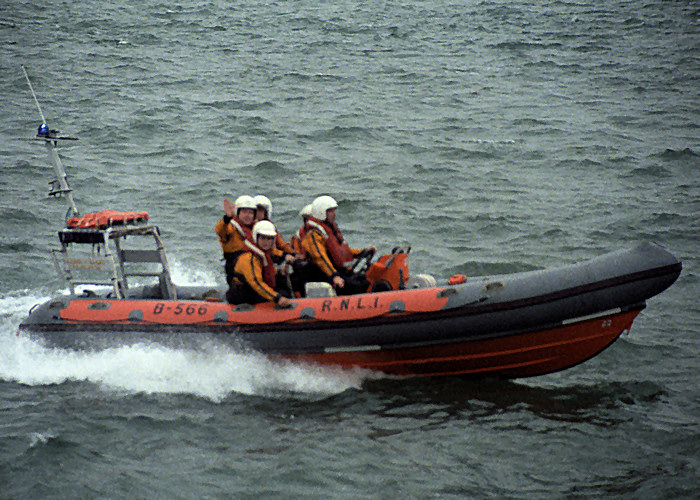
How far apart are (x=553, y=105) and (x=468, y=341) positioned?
1145cm

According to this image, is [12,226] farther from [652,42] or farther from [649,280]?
[652,42]

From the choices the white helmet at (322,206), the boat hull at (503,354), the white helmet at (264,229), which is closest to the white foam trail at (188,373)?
the boat hull at (503,354)

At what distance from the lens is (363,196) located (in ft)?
44.2

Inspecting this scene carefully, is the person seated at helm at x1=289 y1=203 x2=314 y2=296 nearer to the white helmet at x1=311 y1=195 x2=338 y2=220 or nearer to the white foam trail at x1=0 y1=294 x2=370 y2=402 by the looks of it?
the white helmet at x1=311 y1=195 x2=338 y2=220

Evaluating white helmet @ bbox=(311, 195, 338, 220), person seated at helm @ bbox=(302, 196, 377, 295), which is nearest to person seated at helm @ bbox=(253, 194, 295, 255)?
person seated at helm @ bbox=(302, 196, 377, 295)

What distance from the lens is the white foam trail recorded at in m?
7.86

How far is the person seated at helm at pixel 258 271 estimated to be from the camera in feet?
25.5

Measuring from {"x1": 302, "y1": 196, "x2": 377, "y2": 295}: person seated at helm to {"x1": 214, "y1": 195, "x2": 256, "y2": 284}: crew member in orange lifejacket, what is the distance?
565 millimetres

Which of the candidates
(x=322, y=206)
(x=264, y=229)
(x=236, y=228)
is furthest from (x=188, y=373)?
(x=322, y=206)

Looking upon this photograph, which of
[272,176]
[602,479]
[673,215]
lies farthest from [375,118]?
[602,479]

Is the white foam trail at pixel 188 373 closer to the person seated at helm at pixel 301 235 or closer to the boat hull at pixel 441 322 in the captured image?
the boat hull at pixel 441 322

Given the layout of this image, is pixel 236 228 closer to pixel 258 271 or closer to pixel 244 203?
pixel 244 203

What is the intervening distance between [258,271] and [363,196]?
5798 millimetres

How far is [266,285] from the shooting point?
7.91 meters
